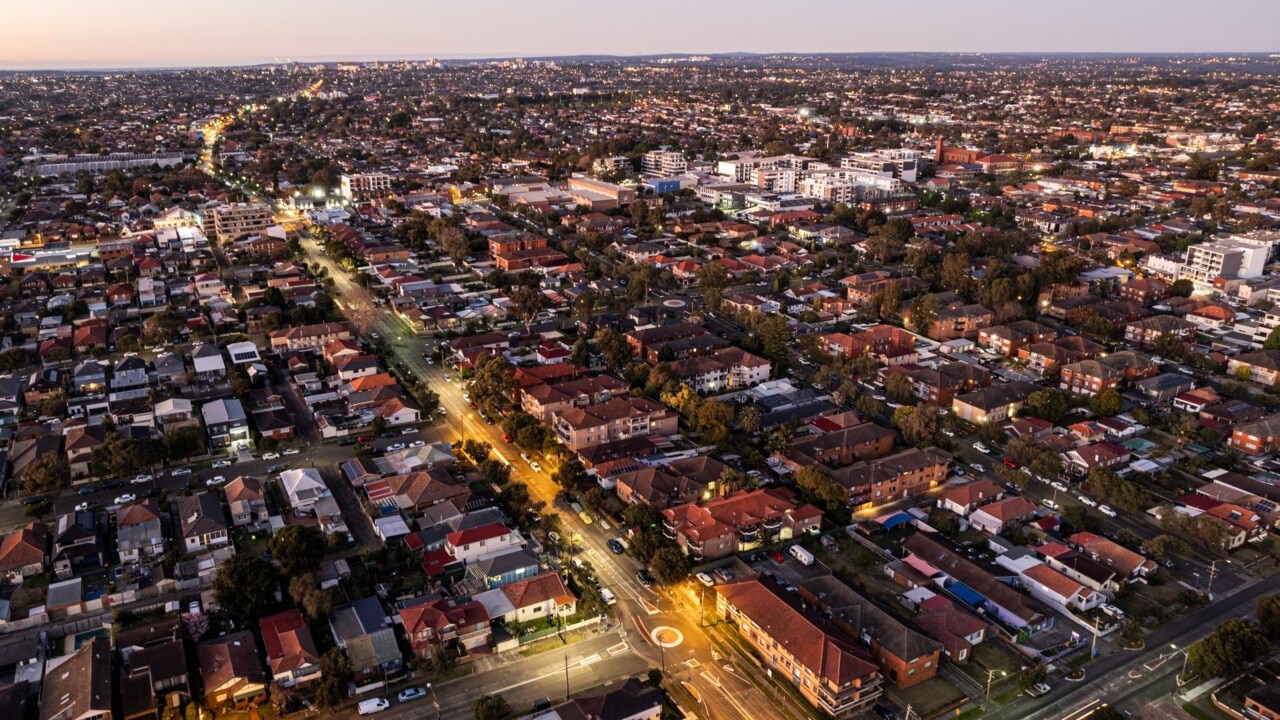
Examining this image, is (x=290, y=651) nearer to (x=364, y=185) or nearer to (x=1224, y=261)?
(x=1224, y=261)

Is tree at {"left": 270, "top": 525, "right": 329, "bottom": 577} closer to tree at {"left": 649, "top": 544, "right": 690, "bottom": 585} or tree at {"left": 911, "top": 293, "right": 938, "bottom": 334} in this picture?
tree at {"left": 649, "top": 544, "right": 690, "bottom": 585}

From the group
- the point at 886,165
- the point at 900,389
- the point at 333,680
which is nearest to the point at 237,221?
the point at 900,389

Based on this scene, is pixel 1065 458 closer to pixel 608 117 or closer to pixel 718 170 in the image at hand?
pixel 718 170

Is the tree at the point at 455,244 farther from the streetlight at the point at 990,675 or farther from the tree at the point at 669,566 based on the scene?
the streetlight at the point at 990,675

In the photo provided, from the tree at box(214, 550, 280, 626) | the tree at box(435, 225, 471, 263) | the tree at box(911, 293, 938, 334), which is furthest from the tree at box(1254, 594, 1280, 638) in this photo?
the tree at box(435, 225, 471, 263)

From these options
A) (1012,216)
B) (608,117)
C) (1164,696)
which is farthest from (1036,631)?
(608,117)
